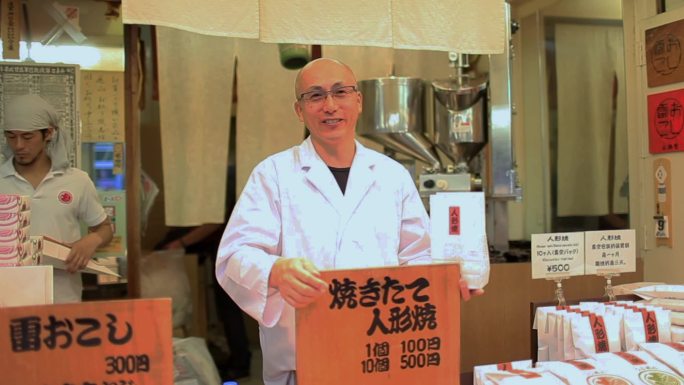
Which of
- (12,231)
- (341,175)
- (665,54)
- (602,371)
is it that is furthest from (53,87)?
(665,54)

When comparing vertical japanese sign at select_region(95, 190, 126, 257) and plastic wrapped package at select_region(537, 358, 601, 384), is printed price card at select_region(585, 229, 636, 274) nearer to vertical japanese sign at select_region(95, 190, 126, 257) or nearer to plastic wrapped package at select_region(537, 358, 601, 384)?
plastic wrapped package at select_region(537, 358, 601, 384)

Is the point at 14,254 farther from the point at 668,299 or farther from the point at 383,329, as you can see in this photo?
the point at 668,299

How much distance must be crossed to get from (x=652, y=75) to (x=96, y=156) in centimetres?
328

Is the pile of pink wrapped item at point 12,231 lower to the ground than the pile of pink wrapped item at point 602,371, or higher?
higher

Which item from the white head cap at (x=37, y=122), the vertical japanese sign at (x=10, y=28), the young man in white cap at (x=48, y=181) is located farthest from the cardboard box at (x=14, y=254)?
the vertical japanese sign at (x=10, y=28)

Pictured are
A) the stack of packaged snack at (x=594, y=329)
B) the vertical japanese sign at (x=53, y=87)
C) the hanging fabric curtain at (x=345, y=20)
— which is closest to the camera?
the stack of packaged snack at (x=594, y=329)

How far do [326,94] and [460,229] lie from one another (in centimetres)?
60

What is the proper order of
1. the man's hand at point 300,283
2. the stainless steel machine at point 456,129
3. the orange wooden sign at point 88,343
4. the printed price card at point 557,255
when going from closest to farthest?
the orange wooden sign at point 88,343 < the man's hand at point 300,283 < the printed price card at point 557,255 < the stainless steel machine at point 456,129

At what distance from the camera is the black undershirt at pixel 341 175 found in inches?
76.9

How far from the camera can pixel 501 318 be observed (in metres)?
3.20

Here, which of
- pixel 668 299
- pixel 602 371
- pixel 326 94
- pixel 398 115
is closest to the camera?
pixel 602 371

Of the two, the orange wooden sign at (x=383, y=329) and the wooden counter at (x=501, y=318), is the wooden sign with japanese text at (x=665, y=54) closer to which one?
the wooden counter at (x=501, y=318)

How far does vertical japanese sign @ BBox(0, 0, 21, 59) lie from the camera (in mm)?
3342

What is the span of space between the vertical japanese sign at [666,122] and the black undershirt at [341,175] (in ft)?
7.20
